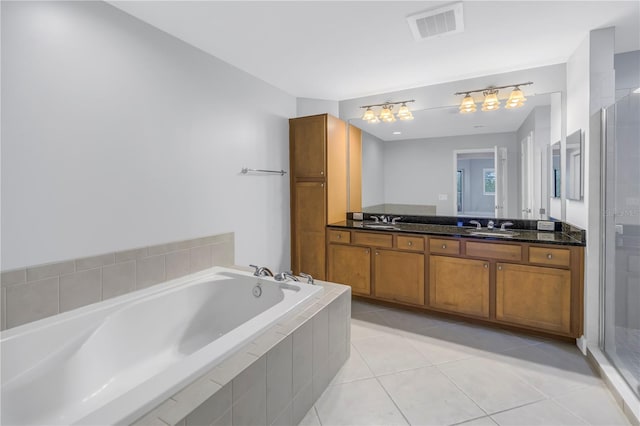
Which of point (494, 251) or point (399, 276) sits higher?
point (494, 251)

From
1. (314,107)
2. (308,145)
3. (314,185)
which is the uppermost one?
(314,107)

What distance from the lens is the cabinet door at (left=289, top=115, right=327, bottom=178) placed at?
3305 millimetres

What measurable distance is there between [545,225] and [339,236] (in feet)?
6.21

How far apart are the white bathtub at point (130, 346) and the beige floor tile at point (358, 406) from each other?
594mm

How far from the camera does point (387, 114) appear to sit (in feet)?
11.1

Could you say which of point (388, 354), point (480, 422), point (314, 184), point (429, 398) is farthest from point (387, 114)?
point (480, 422)

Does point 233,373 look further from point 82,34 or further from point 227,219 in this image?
point 82,34

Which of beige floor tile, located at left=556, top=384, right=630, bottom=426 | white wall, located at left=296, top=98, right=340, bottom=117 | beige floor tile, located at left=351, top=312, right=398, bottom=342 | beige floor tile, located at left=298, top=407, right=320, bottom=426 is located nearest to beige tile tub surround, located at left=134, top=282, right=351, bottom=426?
beige floor tile, located at left=298, top=407, right=320, bottom=426

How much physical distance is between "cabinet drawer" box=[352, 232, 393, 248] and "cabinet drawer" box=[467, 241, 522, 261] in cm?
70

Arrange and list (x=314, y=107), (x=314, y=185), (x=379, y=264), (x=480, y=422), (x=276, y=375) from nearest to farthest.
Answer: (x=276, y=375) < (x=480, y=422) < (x=379, y=264) < (x=314, y=185) < (x=314, y=107)

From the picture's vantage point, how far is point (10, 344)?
137 centimetres

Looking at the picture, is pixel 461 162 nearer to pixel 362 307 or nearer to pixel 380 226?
pixel 380 226

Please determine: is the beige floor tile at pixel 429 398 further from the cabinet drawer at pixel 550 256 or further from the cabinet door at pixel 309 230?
the cabinet door at pixel 309 230

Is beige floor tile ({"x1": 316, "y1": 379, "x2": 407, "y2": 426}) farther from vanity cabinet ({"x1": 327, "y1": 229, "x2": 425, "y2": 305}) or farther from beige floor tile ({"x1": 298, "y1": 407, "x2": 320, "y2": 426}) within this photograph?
vanity cabinet ({"x1": 327, "y1": 229, "x2": 425, "y2": 305})
